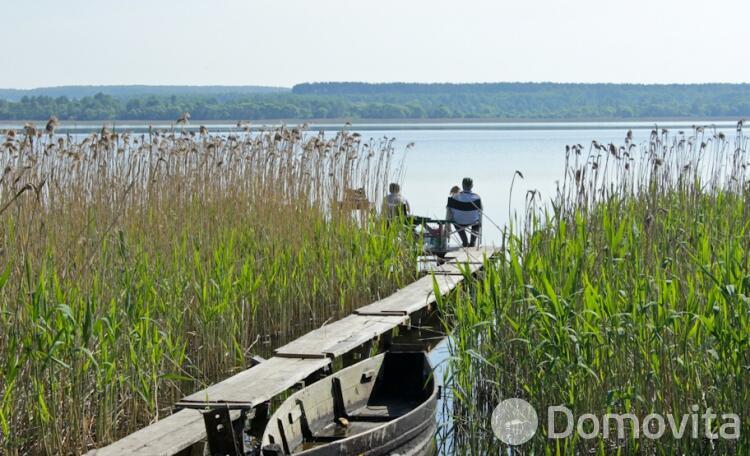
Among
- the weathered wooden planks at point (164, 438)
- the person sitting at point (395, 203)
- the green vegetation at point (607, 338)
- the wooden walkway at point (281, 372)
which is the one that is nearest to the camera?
the green vegetation at point (607, 338)

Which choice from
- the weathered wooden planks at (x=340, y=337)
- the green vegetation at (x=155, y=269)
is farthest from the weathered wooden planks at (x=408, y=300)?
the green vegetation at (x=155, y=269)

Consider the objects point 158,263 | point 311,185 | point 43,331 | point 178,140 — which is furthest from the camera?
point 311,185

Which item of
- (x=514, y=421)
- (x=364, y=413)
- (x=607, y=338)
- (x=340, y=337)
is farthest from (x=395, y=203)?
(x=607, y=338)

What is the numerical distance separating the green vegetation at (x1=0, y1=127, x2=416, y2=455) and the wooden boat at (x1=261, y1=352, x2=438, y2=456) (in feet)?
2.76

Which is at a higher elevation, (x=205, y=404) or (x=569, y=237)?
(x=569, y=237)

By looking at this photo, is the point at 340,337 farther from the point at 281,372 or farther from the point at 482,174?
the point at 482,174

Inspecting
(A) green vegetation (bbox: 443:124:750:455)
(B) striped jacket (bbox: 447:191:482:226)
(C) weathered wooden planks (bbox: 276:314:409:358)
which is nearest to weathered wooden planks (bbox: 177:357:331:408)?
(C) weathered wooden planks (bbox: 276:314:409:358)

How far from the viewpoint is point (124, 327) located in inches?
232

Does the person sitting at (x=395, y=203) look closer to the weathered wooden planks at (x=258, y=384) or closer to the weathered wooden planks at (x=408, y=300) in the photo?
the weathered wooden planks at (x=408, y=300)

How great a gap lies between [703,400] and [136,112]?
53679 mm

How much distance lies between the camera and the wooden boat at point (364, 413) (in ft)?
18.3

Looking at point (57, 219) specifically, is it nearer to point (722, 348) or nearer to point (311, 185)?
point (311, 185)

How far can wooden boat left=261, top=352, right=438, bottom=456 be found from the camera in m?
5.57

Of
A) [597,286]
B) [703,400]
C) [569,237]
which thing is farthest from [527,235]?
[703,400]
